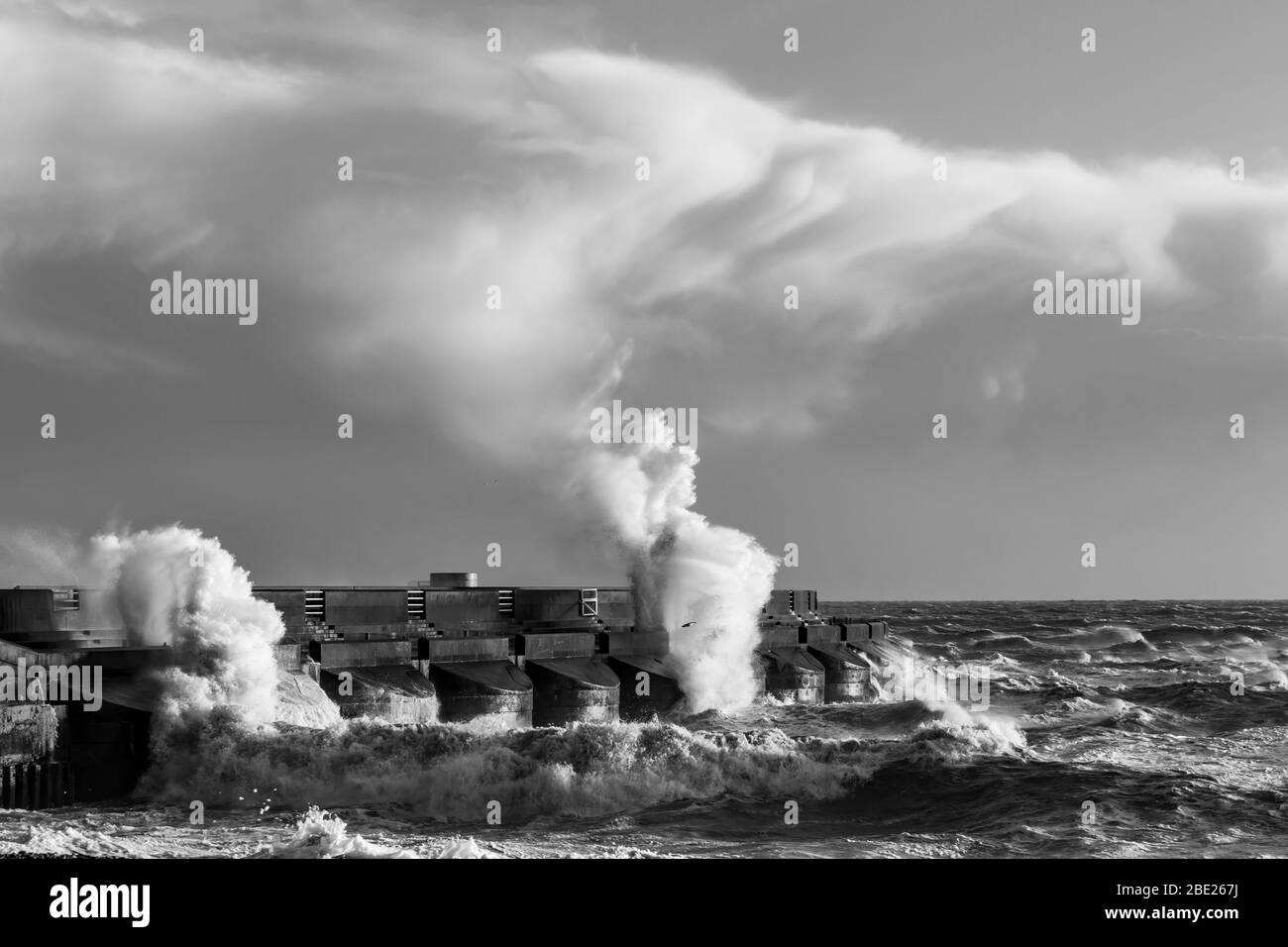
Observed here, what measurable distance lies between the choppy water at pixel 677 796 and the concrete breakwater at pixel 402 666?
3.06ft

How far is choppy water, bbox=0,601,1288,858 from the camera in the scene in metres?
15.4

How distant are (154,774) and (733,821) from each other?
8.53 meters

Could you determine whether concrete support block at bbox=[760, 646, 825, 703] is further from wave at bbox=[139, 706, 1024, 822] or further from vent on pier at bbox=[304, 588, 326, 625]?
wave at bbox=[139, 706, 1024, 822]

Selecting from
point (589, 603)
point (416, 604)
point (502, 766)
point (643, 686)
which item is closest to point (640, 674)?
point (643, 686)

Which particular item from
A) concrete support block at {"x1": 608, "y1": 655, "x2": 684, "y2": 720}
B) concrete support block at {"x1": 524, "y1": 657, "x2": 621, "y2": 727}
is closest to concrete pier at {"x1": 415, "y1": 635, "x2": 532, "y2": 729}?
concrete support block at {"x1": 524, "y1": 657, "x2": 621, "y2": 727}

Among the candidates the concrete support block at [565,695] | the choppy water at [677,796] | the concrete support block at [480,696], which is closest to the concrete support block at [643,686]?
the concrete support block at [565,695]

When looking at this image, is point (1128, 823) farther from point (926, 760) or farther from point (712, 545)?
point (712, 545)

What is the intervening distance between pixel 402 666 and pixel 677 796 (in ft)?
27.2

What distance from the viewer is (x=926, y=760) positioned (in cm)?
1997

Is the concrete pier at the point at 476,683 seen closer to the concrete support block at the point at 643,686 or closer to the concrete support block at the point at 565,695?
the concrete support block at the point at 565,695

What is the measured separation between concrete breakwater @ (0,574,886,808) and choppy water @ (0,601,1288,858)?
933mm

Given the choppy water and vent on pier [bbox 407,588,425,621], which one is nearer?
the choppy water

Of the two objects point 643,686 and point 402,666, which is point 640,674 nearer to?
point 643,686
